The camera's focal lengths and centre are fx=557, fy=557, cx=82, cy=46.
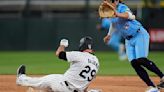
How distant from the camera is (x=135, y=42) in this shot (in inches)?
368

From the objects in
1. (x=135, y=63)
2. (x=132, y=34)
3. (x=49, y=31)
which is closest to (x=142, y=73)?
(x=135, y=63)

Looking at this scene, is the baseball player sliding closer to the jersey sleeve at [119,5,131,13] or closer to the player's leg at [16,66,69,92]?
the player's leg at [16,66,69,92]

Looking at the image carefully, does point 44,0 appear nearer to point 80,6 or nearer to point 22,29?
point 80,6

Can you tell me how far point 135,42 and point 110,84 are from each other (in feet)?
5.75

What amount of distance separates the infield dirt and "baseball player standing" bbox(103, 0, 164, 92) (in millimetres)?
690

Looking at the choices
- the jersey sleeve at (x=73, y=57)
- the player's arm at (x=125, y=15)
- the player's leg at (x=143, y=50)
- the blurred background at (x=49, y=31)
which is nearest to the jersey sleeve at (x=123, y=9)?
the player's arm at (x=125, y=15)

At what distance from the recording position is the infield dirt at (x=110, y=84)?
995cm

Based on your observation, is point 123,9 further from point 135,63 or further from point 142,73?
point 142,73

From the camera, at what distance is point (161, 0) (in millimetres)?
25766

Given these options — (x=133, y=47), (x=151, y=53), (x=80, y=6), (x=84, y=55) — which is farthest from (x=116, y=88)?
(x=80, y=6)

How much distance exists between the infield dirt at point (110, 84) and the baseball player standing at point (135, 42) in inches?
27.2

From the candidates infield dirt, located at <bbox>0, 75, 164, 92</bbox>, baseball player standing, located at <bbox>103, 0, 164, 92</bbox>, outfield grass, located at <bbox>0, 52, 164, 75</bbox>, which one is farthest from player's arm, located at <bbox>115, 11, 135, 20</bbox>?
outfield grass, located at <bbox>0, 52, 164, 75</bbox>

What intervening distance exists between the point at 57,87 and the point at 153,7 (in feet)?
49.4

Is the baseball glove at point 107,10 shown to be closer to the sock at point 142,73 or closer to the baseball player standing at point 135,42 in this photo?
the baseball player standing at point 135,42
